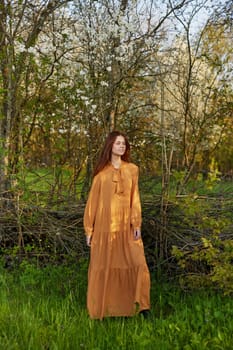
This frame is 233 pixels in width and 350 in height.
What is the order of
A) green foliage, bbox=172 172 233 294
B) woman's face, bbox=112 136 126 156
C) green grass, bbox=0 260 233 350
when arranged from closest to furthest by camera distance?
1. green grass, bbox=0 260 233 350
2. green foliage, bbox=172 172 233 294
3. woman's face, bbox=112 136 126 156

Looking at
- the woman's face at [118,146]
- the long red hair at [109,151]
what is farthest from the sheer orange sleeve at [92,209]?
the woman's face at [118,146]

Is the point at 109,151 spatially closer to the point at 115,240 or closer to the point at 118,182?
the point at 118,182

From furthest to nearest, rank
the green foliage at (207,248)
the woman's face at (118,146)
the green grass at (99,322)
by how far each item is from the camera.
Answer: the woman's face at (118,146) → the green foliage at (207,248) → the green grass at (99,322)

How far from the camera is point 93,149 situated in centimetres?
753

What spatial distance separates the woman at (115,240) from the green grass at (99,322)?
14 cm

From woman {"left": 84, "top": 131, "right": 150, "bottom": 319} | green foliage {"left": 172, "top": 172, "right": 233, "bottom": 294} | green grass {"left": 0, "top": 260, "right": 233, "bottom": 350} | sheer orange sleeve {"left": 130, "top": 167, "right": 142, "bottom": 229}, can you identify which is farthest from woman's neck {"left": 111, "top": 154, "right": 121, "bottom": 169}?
green grass {"left": 0, "top": 260, "right": 233, "bottom": 350}

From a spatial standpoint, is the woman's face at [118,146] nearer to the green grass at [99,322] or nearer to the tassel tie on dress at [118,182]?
the tassel tie on dress at [118,182]

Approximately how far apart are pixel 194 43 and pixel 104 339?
205 inches

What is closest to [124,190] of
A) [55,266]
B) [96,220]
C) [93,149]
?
[96,220]

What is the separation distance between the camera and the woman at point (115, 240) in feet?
15.1

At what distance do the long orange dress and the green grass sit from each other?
0.16 m

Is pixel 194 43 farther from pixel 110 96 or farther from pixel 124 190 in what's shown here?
pixel 124 190

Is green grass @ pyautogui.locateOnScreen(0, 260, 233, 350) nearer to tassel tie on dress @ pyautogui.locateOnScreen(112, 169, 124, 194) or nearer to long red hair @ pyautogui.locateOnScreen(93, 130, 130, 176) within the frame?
tassel tie on dress @ pyautogui.locateOnScreen(112, 169, 124, 194)

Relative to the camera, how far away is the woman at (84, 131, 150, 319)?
460 centimetres
